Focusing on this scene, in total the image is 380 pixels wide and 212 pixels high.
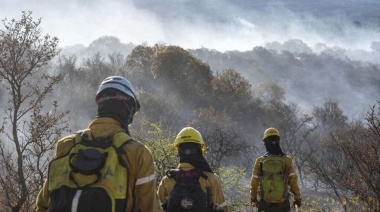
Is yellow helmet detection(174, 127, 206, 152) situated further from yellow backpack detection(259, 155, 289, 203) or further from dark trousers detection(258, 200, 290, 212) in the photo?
dark trousers detection(258, 200, 290, 212)

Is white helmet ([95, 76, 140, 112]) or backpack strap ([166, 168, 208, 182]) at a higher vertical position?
white helmet ([95, 76, 140, 112])

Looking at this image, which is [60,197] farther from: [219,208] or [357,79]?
[357,79]

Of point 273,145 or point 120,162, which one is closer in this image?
point 120,162

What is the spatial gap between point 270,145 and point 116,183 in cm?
520

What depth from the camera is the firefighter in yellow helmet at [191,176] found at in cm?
407

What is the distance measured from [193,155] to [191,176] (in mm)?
370

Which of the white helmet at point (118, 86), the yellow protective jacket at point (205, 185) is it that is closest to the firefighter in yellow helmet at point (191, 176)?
the yellow protective jacket at point (205, 185)

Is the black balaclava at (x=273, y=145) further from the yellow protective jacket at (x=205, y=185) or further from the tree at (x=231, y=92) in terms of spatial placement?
the tree at (x=231, y=92)

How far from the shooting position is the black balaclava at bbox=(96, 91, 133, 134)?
2.67 metres

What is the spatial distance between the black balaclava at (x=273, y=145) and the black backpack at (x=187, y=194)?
3223 mm

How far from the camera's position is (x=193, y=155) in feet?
14.7

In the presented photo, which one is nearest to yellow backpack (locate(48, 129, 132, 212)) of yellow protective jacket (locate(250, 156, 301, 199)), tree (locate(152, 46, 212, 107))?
yellow protective jacket (locate(250, 156, 301, 199))

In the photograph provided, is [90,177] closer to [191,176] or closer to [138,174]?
[138,174]

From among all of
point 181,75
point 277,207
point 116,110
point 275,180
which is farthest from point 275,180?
point 181,75
